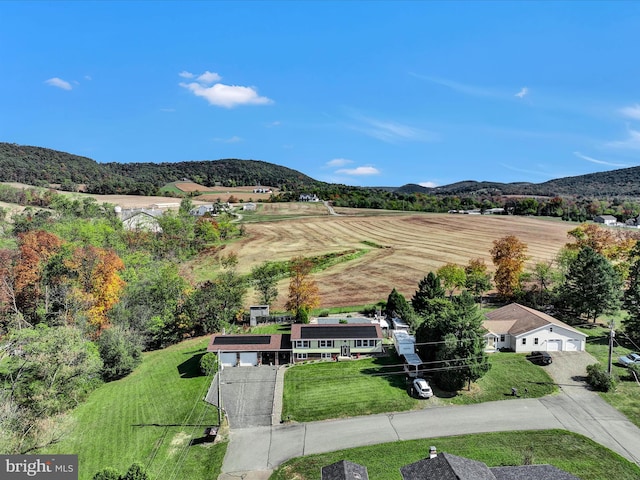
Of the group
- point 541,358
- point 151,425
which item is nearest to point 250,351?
point 151,425

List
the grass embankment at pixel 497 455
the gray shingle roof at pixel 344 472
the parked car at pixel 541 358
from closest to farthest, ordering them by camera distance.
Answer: the gray shingle roof at pixel 344 472
the grass embankment at pixel 497 455
the parked car at pixel 541 358

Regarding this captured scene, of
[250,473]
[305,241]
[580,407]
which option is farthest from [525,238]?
[250,473]

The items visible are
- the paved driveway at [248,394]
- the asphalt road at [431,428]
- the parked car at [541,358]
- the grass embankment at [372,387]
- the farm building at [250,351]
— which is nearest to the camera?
the asphalt road at [431,428]

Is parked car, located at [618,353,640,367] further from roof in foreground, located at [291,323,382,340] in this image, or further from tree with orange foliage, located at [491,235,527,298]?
roof in foreground, located at [291,323,382,340]

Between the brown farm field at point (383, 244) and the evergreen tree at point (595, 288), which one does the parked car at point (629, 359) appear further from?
the brown farm field at point (383, 244)

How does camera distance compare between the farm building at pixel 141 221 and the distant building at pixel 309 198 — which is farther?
the distant building at pixel 309 198

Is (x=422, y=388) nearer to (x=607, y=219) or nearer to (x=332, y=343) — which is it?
(x=332, y=343)

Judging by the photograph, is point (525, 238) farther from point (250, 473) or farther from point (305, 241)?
point (250, 473)

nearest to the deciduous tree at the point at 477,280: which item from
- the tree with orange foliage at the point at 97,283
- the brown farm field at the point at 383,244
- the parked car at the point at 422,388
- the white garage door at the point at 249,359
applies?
the brown farm field at the point at 383,244
